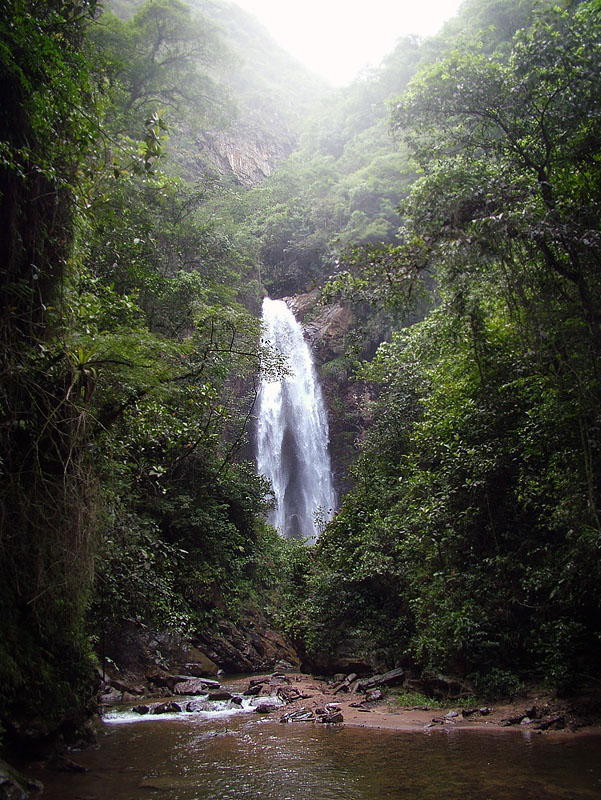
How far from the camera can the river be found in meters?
4.28

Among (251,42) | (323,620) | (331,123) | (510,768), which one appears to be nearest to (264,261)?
(331,123)

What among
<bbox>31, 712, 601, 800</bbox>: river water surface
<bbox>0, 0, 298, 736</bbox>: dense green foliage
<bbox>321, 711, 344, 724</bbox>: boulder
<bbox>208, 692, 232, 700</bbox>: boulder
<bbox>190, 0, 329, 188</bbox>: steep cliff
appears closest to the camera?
<bbox>31, 712, 601, 800</bbox>: river water surface

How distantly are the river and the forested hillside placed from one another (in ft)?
2.84

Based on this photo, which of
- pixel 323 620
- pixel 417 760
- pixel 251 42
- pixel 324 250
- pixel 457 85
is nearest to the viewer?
pixel 417 760

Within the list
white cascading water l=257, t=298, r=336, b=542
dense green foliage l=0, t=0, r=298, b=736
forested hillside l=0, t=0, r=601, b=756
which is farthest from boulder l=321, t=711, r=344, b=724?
white cascading water l=257, t=298, r=336, b=542

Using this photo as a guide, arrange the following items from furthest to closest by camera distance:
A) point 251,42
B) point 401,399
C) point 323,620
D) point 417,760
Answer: point 251,42 → point 401,399 → point 323,620 → point 417,760

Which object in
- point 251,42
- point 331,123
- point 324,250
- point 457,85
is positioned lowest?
point 457,85

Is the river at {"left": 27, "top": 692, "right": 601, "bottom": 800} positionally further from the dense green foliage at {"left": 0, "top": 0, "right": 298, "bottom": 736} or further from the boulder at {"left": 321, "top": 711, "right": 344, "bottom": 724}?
the dense green foliage at {"left": 0, "top": 0, "right": 298, "bottom": 736}

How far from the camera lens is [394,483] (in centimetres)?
1260

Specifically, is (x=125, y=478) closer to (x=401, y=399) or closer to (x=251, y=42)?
(x=401, y=399)

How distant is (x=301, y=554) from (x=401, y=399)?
16.2 feet

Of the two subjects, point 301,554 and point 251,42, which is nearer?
point 301,554

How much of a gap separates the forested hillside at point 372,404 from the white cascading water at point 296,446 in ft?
27.5

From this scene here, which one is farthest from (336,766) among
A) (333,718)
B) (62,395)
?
(62,395)
